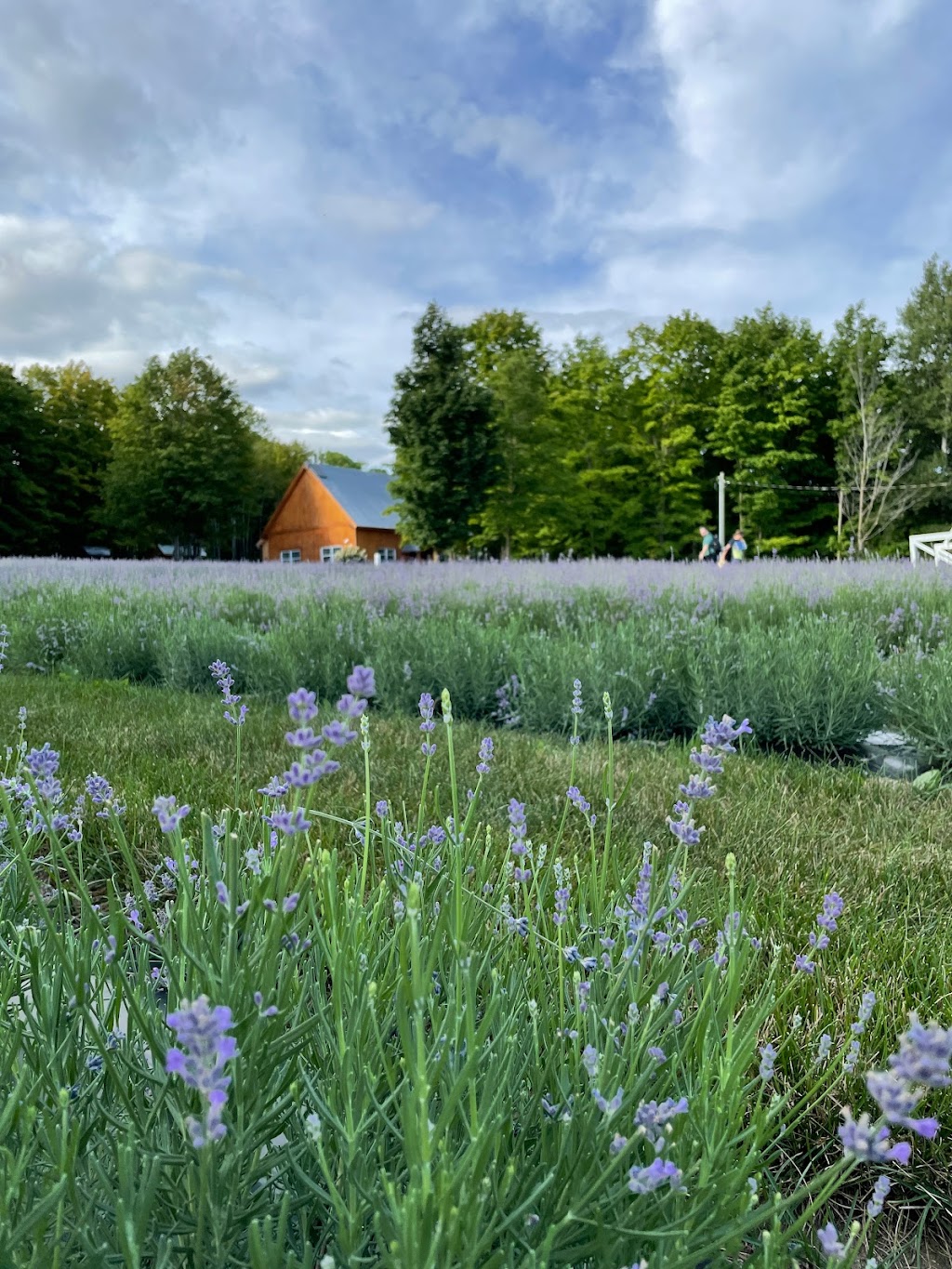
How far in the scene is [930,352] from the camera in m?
36.5

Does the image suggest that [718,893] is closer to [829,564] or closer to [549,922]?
[549,922]

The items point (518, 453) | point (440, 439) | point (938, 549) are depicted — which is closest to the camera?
point (938, 549)

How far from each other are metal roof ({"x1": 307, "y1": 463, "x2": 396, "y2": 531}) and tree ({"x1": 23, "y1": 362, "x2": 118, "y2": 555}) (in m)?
11.8

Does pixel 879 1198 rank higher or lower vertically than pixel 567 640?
lower

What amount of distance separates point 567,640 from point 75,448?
46.7 m

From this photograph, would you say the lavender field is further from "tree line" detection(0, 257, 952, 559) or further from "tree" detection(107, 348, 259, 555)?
"tree" detection(107, 348, 259, 555)

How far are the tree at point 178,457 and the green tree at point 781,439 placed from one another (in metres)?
25.1

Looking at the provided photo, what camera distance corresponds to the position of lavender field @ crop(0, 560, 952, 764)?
4.73 m

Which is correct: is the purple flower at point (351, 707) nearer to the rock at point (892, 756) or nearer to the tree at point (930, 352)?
the rock at point (892, 756)

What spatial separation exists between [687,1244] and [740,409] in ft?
126

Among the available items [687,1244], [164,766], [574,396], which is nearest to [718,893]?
[687,1244]

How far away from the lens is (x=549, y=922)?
1.85 m

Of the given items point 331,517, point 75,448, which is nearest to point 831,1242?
point 331,517

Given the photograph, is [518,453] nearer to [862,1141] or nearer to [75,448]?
[75,448]
